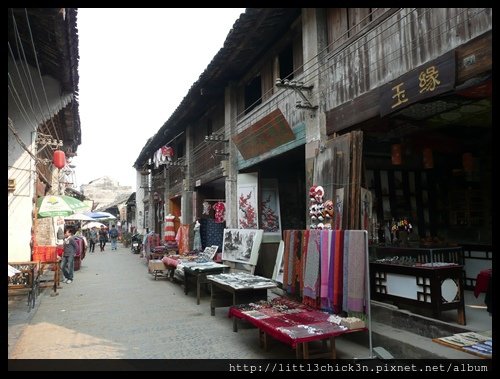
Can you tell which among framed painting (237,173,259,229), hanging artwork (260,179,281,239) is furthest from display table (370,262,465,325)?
framed painting (237,173,259,229)

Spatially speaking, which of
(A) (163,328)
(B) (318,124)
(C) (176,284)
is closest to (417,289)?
(B) (318,124)

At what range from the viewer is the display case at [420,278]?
19.3ft

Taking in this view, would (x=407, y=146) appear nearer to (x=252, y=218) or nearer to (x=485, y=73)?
(x=485, y=73)

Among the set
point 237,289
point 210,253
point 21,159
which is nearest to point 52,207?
point 210,253

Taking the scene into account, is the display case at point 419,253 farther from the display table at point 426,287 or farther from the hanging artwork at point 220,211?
the hanging artwork at point 220,211

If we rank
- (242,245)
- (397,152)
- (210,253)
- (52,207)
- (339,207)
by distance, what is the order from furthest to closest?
1. (210,253)
2. (242,245)
3. (52,207)
4. (397,152)
5. (339,207)

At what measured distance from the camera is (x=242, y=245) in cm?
1108

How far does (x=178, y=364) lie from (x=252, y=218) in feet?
21.5

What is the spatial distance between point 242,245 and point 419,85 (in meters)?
6.90

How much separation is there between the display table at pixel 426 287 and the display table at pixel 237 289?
7.34 ft

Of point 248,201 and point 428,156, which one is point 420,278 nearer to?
point 428,156

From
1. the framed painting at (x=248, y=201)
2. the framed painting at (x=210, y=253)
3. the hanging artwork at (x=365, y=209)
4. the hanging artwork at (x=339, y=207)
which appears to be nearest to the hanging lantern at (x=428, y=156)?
the hanging artwork at (x=365, y=209)

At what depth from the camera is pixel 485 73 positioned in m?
4.68

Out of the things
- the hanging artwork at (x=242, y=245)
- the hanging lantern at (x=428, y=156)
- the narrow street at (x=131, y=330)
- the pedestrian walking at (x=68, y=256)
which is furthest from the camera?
the pedestrian walking at (x=68, y=256)
